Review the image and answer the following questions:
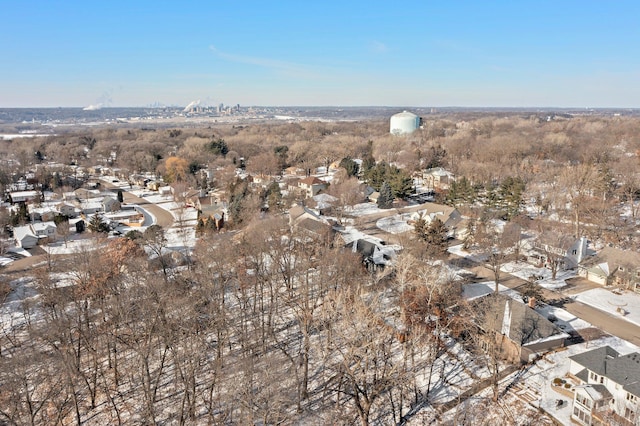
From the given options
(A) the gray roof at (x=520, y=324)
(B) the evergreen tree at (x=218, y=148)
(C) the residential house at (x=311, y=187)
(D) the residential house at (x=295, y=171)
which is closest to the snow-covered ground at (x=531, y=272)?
(A) the gray roof at (x=520, y=324)

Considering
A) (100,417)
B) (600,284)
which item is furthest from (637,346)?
(100,417)

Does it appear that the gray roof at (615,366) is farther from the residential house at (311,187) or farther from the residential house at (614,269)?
the residential house at (311,187)

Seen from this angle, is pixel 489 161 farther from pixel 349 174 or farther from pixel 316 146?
pixel 316 146

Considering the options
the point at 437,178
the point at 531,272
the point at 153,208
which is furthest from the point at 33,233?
the point at 437,178

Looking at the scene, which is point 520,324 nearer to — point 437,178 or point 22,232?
point 437,178

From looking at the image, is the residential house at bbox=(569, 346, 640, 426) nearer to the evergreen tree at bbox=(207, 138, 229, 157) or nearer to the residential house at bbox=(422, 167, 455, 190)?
the residential house at bbox=(422, 167, 455, 190)
